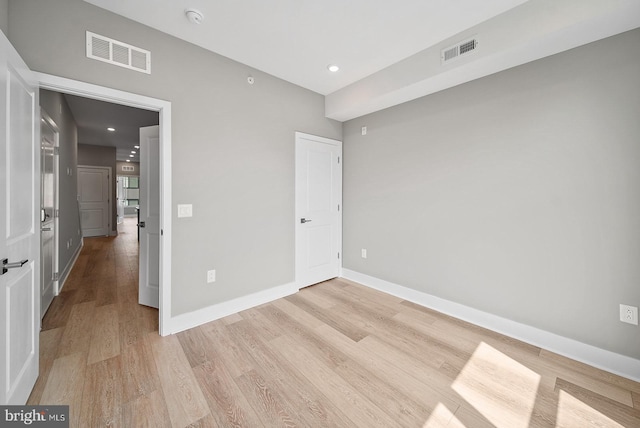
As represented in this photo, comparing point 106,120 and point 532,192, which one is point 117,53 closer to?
point 532,192

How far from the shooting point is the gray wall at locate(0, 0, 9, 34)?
5.17ft

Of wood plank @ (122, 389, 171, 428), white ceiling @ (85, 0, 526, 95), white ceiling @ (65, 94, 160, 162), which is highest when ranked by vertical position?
white ceiling @ (65, 94, 160, 162)

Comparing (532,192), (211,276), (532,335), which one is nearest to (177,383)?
(211,276)

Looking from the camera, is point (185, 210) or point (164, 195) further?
point (185, 210)

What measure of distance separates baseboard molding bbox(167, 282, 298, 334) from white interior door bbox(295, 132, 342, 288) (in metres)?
0.30

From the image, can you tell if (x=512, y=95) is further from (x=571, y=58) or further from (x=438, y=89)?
(x=438, y=89)

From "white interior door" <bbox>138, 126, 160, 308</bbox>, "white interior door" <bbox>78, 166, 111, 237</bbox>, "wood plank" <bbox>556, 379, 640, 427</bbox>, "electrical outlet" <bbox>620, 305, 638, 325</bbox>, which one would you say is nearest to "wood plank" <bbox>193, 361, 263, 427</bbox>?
"white interior door" <bbox>138, 126, 160, 308</bbox>

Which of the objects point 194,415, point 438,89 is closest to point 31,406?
point 194,415

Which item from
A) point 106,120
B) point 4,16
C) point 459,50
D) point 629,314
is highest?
point 106,120

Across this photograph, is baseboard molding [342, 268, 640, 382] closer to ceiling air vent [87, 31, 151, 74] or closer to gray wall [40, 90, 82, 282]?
ceiling air vent [87, 31, 151, 74]

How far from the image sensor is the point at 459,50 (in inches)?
89.4

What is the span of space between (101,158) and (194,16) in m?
8.05

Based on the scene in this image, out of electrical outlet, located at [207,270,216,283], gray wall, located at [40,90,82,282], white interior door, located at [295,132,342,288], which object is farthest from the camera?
white interior door, located at [295,132,342,288]

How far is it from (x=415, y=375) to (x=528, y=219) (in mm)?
1720
